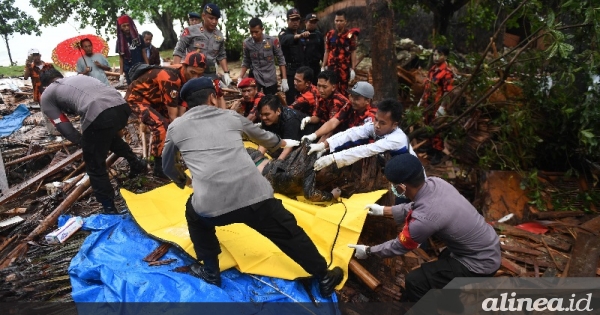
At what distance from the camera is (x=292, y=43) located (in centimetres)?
687

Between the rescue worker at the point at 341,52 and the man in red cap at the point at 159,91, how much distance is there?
2.64 metres

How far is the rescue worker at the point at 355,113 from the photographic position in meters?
4.36

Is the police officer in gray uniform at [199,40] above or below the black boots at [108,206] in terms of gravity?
above

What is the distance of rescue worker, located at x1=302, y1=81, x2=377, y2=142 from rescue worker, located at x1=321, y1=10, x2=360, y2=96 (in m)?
1.82

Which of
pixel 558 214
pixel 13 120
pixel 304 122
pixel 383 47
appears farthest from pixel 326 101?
pixel 13 120

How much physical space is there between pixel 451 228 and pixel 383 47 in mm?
3063

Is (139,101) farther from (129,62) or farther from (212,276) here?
(129,62)

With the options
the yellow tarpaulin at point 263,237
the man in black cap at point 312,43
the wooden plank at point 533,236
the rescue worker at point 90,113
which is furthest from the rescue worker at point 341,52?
the rescue worker at point 90,113

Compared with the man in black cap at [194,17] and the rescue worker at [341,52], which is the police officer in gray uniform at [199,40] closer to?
the man in black cap at [194,17]

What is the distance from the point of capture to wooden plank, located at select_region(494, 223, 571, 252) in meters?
3.93

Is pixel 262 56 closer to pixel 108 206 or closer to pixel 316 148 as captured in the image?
pixel 316 148

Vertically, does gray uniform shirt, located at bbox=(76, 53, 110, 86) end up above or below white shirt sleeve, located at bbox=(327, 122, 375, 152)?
above

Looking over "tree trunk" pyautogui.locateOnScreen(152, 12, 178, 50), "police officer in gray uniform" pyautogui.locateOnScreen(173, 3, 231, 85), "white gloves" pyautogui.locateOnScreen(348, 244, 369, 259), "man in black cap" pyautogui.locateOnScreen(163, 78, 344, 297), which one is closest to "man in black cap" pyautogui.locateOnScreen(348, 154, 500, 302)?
"white gloves" pyautogui.locateOnScreen(348, 244, 369, 259)

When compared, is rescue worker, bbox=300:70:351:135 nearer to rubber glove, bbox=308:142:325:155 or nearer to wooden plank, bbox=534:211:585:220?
rubber glove, bbox=308:142:325:155
